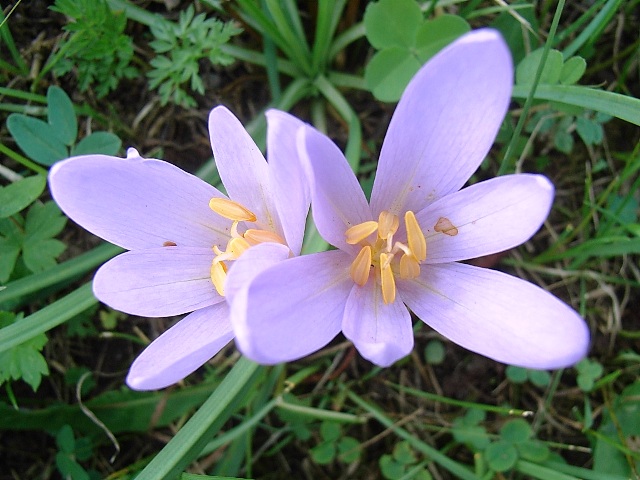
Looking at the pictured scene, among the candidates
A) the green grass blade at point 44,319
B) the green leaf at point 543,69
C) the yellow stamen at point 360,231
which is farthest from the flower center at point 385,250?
the green grass blade at point 44,319

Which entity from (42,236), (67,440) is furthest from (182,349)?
(67,440)

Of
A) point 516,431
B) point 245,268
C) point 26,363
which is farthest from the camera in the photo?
point 516,431

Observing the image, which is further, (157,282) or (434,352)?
(434,352)

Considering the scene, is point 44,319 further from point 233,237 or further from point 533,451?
point 533,451

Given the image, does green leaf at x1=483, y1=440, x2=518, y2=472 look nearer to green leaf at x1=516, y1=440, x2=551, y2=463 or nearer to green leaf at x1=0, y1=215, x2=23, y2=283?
green leaf at x1=516, y1=440, x2=551, y2=463

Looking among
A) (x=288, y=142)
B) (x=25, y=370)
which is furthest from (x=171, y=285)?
(x=25, y=370)

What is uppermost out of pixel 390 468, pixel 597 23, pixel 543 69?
pixel 597 23

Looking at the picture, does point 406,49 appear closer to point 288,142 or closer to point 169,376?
point 288,142

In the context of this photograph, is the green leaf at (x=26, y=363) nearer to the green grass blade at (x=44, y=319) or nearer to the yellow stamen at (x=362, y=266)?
the green grass blade at (x=44, y=319)
